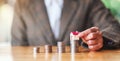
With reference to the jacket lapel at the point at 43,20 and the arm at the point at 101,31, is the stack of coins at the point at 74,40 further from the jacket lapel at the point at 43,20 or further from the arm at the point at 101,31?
the jacket lapel at the point at 43,20

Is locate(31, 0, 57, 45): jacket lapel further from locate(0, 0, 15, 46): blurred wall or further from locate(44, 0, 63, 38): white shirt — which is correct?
locate(0, 0, 15, 46): blurred wall

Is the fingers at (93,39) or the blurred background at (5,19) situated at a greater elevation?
the blurred background at (5,19)

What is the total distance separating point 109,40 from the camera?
1322 mm

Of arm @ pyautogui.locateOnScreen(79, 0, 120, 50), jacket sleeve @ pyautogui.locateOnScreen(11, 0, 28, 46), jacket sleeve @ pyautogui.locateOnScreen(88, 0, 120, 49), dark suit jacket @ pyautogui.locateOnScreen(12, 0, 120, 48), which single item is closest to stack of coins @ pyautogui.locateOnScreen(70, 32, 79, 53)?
arm @ pyautogui.locateOnScreen(79, 0, 120, 50)

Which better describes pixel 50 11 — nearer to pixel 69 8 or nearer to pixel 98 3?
pixel 69 8

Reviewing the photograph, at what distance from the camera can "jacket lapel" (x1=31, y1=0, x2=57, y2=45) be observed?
1.68 metres

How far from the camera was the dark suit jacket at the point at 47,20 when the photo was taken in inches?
66.7

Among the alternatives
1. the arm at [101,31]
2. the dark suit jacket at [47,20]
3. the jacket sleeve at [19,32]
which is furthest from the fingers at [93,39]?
the jacket sleeve at [19,32]

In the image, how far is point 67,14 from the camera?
68.6 inches

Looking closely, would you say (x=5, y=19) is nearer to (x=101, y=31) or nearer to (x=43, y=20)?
(x=43, y=20)

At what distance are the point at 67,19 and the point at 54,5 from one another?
11cm

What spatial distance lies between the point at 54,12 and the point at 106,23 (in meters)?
0.29

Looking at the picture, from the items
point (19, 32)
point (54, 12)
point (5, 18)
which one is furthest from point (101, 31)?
point (5, 18)

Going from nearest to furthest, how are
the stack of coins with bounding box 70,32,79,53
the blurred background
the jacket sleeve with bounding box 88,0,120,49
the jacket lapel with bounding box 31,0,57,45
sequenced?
1. the stack of coins with bounding box 70,32,79,53
2. the jacket sleeve with bounding box 88,0,120,49
3. the jacket lapel with bounding box 31,0,57,45
4. the blurred background
